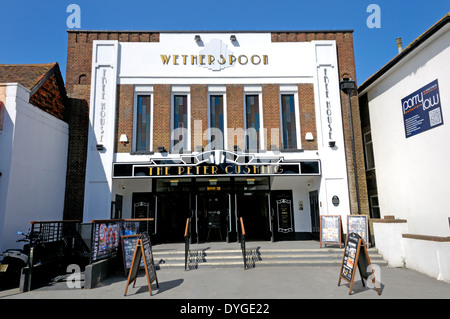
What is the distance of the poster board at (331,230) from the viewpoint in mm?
10742

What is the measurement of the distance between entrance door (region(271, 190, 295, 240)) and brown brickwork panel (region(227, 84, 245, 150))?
2.78 m

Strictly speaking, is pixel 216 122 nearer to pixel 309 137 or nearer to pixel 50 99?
pixel 309 137

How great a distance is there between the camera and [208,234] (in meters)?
12.9

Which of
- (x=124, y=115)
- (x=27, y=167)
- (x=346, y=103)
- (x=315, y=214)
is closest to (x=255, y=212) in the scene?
(x=315, y=214)

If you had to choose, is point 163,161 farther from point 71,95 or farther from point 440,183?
point 440,183

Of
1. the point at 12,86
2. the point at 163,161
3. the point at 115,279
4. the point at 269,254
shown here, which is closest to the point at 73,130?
the point at 12,86

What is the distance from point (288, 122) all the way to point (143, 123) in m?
6.19

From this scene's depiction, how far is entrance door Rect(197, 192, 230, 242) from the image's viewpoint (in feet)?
42.2

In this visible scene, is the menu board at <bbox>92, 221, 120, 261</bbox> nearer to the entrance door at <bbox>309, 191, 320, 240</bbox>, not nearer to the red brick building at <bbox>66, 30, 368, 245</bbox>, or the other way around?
the red brick building at <bbox>66, 30, 368, 245</bbox>

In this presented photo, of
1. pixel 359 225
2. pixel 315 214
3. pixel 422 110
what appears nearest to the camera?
pixel 422 110

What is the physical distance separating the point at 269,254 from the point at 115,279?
4818 millimetres

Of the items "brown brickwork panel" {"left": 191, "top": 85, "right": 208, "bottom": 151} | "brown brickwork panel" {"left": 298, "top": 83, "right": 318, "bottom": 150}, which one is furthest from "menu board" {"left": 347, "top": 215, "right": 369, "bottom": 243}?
"brown brickwork panel" {"left": 191, "top": 85, "right": 208, "bottom": 151}

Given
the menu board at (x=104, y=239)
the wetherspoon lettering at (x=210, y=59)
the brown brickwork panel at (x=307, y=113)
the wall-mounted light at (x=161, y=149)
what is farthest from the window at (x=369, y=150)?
the menu board at (x=104, y=239)

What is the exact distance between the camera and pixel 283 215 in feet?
43.2
